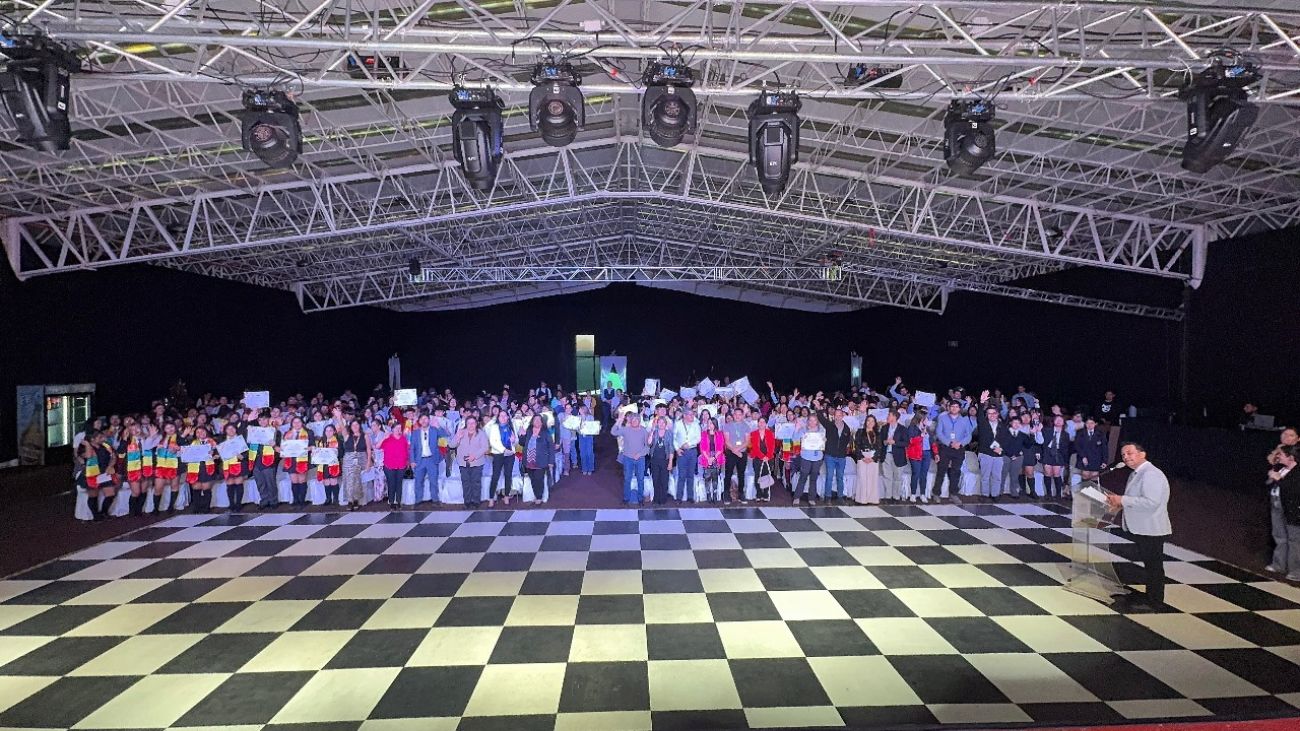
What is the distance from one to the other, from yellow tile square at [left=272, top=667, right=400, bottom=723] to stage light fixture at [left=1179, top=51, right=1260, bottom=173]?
8873 millimetres

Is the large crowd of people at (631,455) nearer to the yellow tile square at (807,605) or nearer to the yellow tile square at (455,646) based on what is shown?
the yellow tile square at (807,605)

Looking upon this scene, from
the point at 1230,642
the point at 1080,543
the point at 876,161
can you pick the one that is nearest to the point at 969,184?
the point at 876,161

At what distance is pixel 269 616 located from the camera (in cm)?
569

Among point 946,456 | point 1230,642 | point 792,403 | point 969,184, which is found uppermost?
point 969,184

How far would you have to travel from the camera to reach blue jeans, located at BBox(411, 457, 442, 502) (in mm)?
9695

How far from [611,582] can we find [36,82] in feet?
22.8

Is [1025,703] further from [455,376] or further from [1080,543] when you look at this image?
[455,376]

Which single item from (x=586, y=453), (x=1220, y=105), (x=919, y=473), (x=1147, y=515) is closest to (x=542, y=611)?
(x=1147, y=515)

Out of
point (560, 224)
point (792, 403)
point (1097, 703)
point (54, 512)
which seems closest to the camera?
point (1097, 703)

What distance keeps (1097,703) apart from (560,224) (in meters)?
17.6

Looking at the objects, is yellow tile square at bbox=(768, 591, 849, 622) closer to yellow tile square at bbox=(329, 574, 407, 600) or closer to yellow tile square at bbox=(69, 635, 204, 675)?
yellow tile square at bbox=(329, 574, 407, 600)

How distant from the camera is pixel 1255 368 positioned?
12891mm

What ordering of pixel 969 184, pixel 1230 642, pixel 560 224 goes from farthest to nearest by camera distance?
pixel 560 224
pixel 969 184
pixel 1230 642

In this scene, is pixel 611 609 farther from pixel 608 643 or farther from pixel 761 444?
pixel 761 444
